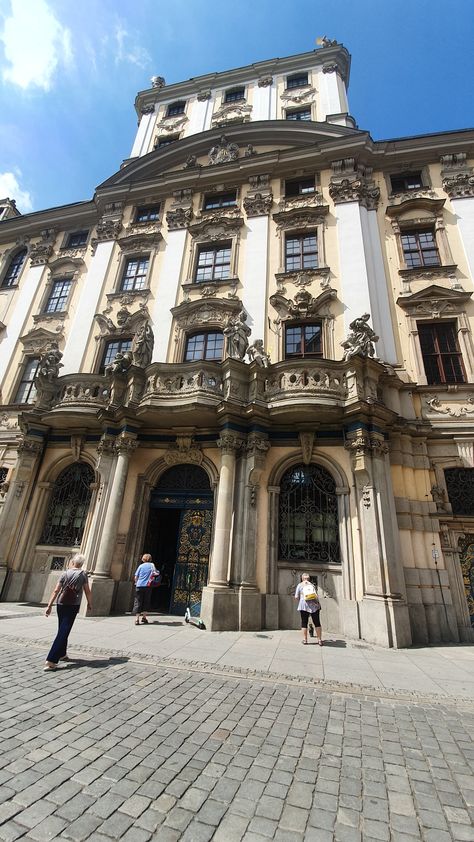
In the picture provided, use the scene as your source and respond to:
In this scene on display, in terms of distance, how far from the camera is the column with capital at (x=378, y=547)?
8.73 metres

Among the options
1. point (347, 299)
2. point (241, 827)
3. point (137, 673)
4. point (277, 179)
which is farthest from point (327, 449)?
point (277, 179)

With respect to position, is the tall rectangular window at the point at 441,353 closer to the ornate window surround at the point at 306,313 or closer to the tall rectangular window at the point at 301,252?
the ornate window surround at the point at 306,313

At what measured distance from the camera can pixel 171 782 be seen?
123 inches

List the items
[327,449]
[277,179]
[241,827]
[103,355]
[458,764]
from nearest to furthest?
[241,827] < [458,764] < [327,449] < [103,355] < [277,179]

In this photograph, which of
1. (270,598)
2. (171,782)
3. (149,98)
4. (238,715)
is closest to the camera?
(171,782)

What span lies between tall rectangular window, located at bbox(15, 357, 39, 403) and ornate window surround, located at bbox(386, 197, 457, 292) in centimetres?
1602

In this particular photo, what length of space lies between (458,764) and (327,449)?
797 cm

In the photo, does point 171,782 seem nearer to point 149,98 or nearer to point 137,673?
point 137,673

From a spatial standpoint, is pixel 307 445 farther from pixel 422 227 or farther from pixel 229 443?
pixel 422 227

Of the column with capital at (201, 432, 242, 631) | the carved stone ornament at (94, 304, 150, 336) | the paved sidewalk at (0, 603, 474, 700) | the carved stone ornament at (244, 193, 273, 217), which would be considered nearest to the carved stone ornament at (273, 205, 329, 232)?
the carved stone ornament at (244, 193, 273, 217)

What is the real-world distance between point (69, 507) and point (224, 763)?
11222mm

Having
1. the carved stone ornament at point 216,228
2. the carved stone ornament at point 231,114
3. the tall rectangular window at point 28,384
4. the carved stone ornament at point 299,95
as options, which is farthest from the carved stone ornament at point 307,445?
the carved stone ornament at point 299,95

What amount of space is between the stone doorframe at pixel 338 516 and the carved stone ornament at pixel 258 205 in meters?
11.9

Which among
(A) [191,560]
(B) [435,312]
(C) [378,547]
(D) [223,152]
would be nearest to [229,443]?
(A) [191,560]
